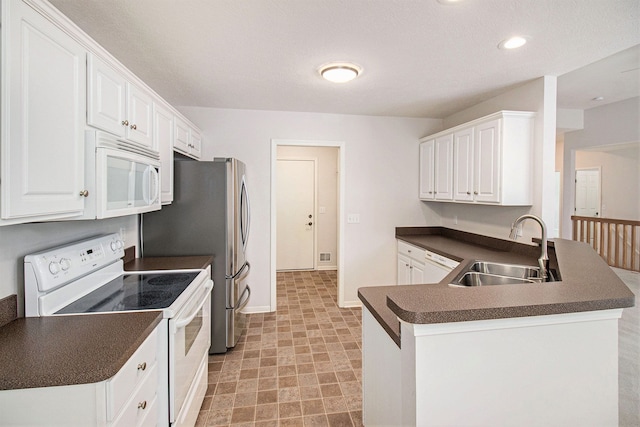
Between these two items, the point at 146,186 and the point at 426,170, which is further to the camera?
the point at 426,170

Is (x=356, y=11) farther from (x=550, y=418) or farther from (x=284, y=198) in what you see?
(x=284, y=198)

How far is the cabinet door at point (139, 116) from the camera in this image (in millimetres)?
1830

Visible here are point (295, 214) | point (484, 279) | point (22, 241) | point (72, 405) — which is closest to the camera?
point (72, 405)

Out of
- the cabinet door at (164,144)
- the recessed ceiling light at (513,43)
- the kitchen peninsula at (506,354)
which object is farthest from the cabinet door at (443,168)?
the cabinet door at (164,144)

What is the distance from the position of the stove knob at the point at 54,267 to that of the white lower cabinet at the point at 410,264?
9.90ft

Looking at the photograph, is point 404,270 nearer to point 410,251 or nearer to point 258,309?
point 410,251

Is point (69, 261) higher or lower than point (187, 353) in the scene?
higher

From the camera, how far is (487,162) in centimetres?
283

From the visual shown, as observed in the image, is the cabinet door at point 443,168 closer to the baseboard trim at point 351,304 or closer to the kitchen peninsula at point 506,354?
the baseboard trim at point 351,304

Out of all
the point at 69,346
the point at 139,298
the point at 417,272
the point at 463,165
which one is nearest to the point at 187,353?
the point at 139,298

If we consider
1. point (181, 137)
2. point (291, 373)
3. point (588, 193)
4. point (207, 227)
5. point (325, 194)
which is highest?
point (181, 137)

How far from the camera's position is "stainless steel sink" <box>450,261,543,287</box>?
204 centimetres

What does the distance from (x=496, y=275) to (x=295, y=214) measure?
397 centimetres

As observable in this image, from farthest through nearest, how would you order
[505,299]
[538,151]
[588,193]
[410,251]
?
[588,193] < [410,251] < [538,151] < [505,299]
